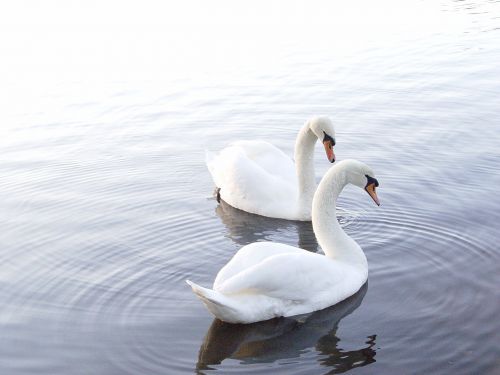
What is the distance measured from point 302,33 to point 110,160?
9434mm

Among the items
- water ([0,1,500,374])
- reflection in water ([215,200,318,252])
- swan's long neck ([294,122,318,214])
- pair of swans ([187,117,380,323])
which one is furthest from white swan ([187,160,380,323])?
swan's long neck ([294,122,318,214])

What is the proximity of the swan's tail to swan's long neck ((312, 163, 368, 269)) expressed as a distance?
135cm

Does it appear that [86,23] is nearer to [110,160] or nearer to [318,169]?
[110,160]

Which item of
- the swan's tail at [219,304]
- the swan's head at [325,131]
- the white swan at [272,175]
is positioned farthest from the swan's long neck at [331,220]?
the swan's head at [325,131]

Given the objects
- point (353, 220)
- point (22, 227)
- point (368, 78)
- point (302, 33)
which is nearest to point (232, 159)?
point (353, 220)

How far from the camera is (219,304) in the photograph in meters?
7.08

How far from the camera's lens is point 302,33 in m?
20.9

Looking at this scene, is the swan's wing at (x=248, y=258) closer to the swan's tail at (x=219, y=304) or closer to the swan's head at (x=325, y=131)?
the swan's tail at (x=219, y=304)

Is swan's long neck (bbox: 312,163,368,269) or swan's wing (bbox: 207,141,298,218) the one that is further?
swan's wing (bbox: 207,141,298,218)

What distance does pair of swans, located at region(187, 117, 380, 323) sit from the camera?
24.2ft

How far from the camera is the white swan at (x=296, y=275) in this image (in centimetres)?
734

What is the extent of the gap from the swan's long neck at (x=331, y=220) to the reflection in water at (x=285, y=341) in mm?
597

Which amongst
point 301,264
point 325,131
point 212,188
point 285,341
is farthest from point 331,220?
point 212,188

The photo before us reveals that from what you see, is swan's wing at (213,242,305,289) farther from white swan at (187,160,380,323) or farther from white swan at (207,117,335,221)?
white swan at (207,117,335,221)
